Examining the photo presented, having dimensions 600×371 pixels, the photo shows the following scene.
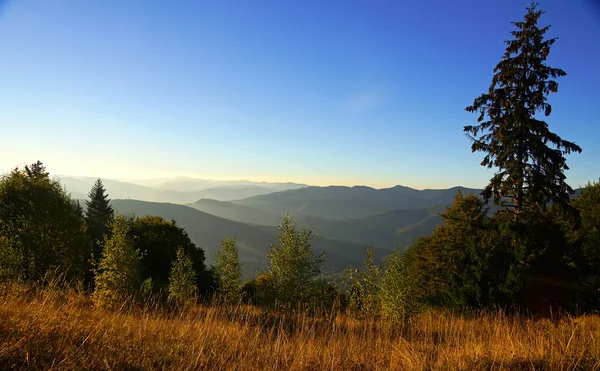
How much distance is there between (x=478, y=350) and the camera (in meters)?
4.56

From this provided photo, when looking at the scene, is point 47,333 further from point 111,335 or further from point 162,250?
point 162,250

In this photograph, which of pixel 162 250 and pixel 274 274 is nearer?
pixel 274 274

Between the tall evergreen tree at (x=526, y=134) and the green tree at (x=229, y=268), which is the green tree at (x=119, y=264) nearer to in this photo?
the green tree at (x=229, y=268)

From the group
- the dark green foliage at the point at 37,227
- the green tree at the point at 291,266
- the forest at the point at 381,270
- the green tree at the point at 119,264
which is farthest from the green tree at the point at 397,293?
the dark green foliage at the point at 37,227

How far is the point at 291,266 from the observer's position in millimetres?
16047

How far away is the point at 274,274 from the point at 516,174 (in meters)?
16.2

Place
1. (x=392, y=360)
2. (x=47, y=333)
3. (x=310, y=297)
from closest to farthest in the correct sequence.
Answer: (x=47, y=333)
(x=392, y=360)
(x=310, y=297)

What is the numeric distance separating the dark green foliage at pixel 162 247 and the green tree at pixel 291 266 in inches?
727

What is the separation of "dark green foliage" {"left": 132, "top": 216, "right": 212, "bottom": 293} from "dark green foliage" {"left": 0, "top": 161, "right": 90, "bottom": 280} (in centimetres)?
1360

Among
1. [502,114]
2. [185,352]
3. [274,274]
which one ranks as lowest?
[274,274]

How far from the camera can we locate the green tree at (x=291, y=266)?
52.0 feet

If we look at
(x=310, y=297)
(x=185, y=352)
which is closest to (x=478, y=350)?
(x=185, y=352)

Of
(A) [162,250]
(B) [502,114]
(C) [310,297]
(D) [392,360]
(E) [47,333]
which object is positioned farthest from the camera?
(A) [162,250]

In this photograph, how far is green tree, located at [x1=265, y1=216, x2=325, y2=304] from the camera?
15.8m
